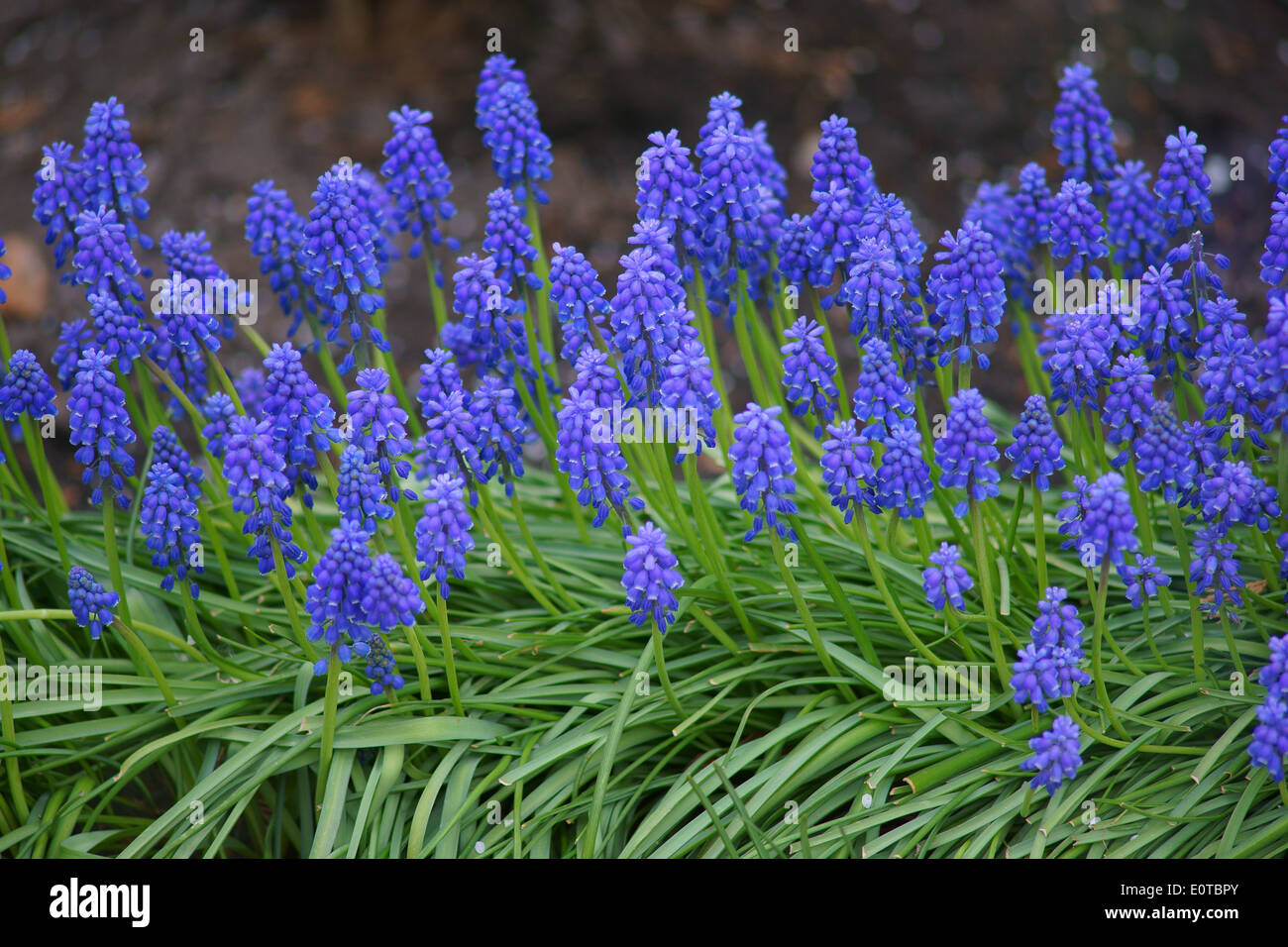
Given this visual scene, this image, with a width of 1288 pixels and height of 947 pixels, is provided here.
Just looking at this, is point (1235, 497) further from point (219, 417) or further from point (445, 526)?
point (219, 417)

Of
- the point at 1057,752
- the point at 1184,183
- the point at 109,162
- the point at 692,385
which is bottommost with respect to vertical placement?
the point at 1057,752

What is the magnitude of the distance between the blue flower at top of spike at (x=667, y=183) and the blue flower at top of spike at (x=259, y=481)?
133 cm

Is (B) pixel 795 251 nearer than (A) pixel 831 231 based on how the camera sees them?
No

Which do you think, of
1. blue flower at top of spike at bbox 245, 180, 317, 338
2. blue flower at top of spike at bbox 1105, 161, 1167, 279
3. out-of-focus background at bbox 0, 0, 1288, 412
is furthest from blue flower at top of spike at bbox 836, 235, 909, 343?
out-of-focus background at bbox 0, 0, 1288, 412

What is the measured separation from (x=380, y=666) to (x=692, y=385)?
1.26 metres

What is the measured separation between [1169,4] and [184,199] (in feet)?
23.0

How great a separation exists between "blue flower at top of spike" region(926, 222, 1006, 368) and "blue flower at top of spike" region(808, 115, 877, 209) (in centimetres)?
48

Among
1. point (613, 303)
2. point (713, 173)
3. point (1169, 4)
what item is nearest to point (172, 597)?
point (613, 303)

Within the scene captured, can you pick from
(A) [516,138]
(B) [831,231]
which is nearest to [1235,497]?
(B) [831,231]

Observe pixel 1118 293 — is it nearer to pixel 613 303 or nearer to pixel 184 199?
pixel 613 303

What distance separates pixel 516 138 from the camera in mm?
4531

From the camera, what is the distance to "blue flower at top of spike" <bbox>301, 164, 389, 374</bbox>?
399cm

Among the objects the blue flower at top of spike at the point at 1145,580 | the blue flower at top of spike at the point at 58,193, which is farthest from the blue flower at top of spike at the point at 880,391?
the blue flower at top of spike at the point at 58,193
